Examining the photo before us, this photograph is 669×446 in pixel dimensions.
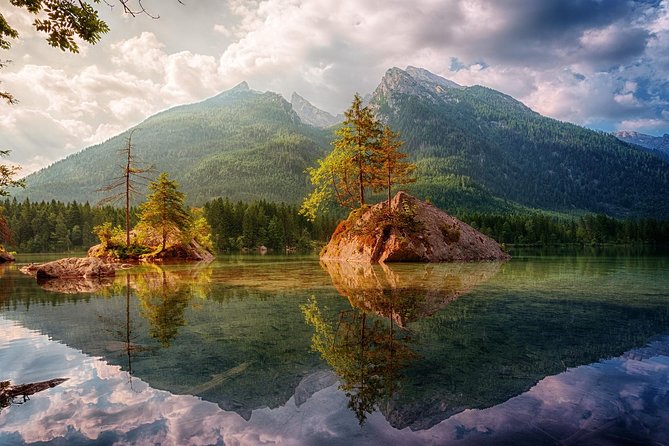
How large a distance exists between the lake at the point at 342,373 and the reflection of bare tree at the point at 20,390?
11 centimetres

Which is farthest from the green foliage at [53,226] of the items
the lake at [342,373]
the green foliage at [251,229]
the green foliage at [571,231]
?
the green foliage at [571,231]

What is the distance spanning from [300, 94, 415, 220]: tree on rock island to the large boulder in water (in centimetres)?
210

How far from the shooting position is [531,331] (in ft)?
24.0

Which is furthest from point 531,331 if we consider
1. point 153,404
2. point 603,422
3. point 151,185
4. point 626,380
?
point 151,185

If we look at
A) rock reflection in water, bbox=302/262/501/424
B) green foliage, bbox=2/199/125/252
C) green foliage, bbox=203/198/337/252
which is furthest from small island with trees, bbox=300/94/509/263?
green foliage, bbox=2/199/125/252

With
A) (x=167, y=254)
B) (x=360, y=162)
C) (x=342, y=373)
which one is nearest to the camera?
(x=342, y=373)

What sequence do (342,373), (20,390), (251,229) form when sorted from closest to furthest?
(20,390)
(342,373)
(251,229)

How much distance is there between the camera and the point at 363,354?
5812 millimetres

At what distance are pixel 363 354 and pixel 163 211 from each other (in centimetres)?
3859

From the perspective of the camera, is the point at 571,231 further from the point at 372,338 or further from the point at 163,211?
the point at 372,338

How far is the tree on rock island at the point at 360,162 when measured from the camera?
107 feet

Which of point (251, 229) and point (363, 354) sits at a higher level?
point (251, 229)

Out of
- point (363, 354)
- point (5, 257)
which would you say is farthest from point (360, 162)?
point (5, 257)

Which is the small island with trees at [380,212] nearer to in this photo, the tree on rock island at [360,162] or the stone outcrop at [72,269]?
the tree on rock island at [360,162]
